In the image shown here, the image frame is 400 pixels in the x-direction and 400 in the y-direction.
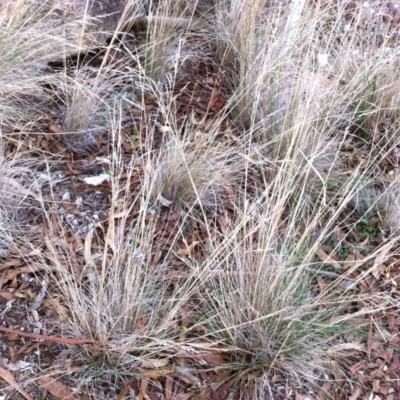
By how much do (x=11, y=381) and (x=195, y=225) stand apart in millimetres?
817

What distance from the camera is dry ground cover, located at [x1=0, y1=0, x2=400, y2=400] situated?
5.62ft

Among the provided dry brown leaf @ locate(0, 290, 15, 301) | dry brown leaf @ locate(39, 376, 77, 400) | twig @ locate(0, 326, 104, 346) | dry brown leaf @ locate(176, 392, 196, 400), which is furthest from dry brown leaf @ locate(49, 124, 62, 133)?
dry brown leaf @ locate(176, 392, 196, 400)

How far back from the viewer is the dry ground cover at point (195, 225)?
5.62ft

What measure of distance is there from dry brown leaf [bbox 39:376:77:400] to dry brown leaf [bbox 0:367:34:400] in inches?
2.0

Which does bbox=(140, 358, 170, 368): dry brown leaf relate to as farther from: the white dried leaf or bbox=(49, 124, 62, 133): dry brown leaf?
bbox=(49, 124, 62, 133): dry brown leaf

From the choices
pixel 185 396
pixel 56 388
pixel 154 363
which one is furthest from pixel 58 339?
pixel 185 396

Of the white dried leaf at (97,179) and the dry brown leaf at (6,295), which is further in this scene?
the white dried leaf at (97,179)

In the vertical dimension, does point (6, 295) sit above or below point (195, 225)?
below

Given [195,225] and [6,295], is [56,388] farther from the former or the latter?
[195,225]

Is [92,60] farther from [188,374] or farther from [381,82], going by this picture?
[188,374]

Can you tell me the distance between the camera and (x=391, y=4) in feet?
11.4

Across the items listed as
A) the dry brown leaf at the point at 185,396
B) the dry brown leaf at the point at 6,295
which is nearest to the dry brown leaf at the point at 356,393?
the dry brown leaf at the point at 185,396

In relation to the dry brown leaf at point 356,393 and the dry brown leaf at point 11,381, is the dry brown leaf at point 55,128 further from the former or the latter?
the dry brown leaf at point 356,393

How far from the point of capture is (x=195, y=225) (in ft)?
6.95
